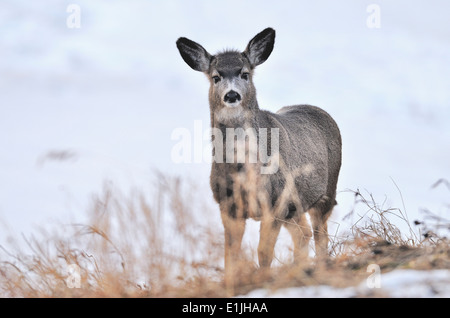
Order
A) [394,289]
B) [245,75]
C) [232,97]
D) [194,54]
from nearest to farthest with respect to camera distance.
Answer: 1. [394,289]
2. [232,97]
3. [245,75]
4. [194,54]

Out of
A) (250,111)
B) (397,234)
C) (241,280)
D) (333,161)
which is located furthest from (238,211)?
(333,161)

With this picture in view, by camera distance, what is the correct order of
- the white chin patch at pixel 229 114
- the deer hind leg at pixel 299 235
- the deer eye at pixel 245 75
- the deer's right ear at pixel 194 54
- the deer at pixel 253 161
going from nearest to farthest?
the deer hind leg at pixel 299 235, the deer at pixel 253 161, the white chin patch at pixel 229 114, the deer eye at pixel 245 75, the deer's right ear at pixel 194 54

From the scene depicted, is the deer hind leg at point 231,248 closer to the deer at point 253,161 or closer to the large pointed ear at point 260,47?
the deer at point 253,161

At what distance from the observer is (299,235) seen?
32.3 feet

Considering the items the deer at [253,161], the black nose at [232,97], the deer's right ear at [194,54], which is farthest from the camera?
the deer's right ear at [194,54]

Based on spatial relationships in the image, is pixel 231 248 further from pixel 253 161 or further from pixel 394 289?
pixel 253 161

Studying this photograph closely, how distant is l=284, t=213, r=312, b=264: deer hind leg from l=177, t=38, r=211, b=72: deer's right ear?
2.38 metres

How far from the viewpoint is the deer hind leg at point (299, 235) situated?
261 inches

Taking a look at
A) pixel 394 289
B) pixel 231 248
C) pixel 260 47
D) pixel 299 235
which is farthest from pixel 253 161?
pixel 394 289

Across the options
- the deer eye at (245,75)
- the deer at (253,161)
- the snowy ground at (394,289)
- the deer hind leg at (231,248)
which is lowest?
the snowy ground at (394,289)

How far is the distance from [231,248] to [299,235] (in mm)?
3523

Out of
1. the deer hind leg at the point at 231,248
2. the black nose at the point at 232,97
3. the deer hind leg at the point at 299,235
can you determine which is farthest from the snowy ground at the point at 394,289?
the black nose at the point at 232,97

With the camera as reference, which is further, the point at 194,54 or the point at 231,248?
the point at 194,54

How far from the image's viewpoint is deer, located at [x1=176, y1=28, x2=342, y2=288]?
846 centimetres
